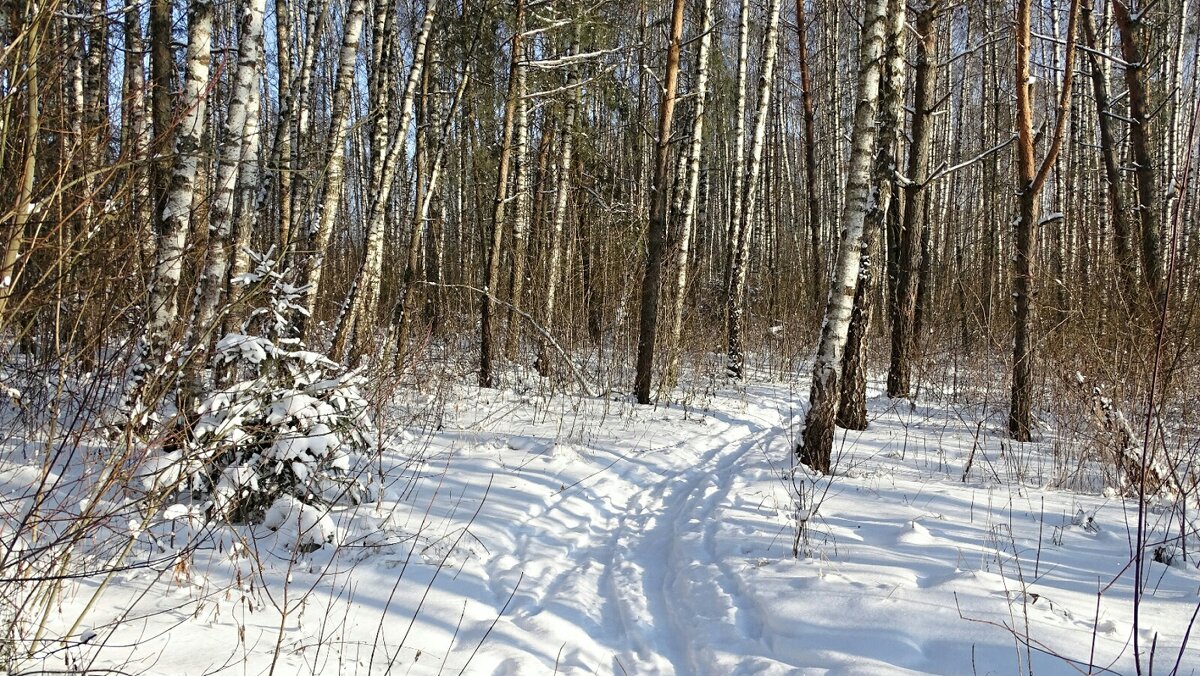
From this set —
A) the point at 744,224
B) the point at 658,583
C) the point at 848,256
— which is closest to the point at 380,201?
the point at 848,256

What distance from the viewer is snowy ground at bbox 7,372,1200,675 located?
8.52 feet

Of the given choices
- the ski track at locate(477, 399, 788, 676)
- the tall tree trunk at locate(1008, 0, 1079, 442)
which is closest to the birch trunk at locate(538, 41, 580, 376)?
the ski track at locate(477, 399, 788, 676)

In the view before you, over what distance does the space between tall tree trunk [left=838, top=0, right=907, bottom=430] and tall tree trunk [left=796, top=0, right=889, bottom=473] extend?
802mm

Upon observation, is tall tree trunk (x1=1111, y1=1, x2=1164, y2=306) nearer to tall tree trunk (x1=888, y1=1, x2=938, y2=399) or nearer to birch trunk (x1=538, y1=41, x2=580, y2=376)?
tall tree trunk (x1=888, y1=1, x2=938, y2=399)

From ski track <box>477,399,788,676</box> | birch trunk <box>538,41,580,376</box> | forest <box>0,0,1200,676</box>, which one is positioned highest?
birch trunk <box>538,41,580,376</box>

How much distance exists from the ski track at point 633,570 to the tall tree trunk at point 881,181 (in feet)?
7.01

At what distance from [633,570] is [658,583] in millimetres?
202

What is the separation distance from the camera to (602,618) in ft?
10.3

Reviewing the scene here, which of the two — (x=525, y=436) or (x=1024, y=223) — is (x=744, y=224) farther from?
(x=525, y=436)

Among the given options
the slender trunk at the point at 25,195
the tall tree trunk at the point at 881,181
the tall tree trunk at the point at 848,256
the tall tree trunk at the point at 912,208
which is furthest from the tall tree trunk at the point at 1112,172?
the slender trunk at the point at 25,195

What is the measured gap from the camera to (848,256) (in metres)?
5.19

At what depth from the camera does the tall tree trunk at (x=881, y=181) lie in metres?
6.09

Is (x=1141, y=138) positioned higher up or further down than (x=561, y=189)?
higher up

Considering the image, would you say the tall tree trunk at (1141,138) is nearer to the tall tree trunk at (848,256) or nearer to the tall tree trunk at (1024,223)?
the tall tree trunk at (1024,223)
